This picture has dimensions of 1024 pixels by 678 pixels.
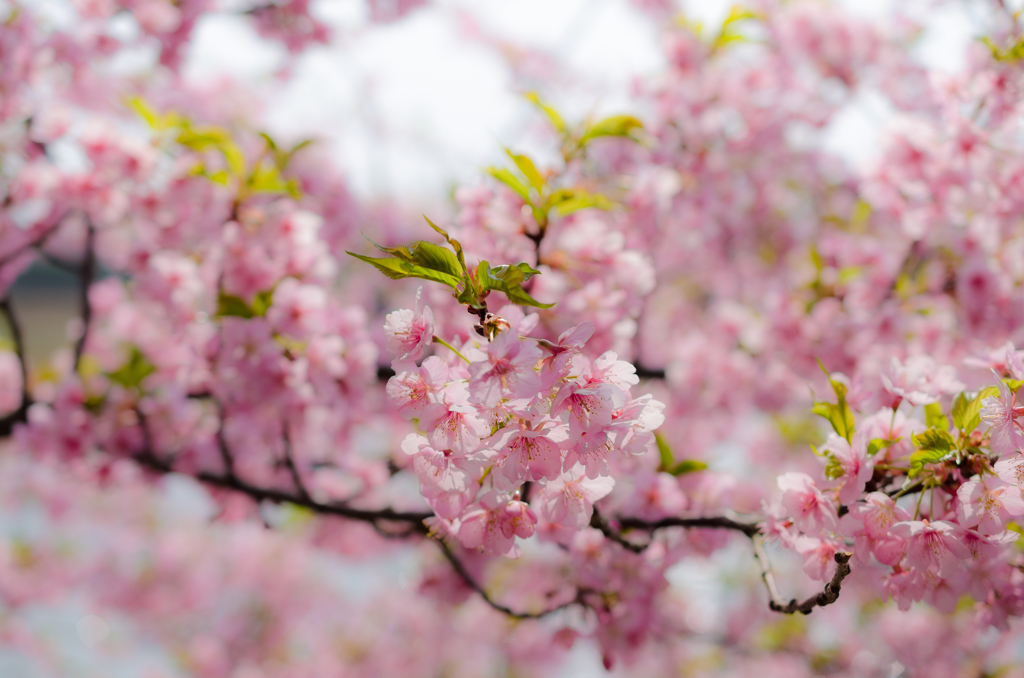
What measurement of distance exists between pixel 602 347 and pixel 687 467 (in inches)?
17.1

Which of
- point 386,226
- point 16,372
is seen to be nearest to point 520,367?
point 16,372

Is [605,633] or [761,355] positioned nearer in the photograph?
[605,633]

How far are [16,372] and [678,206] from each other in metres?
3.77

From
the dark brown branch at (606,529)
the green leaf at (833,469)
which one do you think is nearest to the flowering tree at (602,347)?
the green leaf at (833,469)

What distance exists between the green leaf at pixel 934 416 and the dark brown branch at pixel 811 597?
343mm

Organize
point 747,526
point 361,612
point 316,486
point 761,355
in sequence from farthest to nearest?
point 361,612
point 761,355
point 316,486
point 747,526

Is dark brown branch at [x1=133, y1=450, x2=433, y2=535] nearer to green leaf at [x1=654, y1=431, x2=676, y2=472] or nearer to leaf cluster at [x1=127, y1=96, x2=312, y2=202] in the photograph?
green leaf at [x1=654, y1=431, x2=676, y2=472]

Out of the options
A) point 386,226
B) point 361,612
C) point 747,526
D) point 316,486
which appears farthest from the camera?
point 361,612

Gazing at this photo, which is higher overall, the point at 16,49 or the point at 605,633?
the point at 16,49

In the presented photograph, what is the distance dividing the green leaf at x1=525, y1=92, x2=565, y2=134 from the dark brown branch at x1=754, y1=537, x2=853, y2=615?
1.25 m

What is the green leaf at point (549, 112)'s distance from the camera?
164 centimetres

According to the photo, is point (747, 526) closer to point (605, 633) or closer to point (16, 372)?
point (605, 633)

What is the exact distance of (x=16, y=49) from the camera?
7.52 ft

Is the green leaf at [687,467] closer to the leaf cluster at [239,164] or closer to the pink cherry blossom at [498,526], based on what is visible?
the pink cherry blossom at [498,526]
